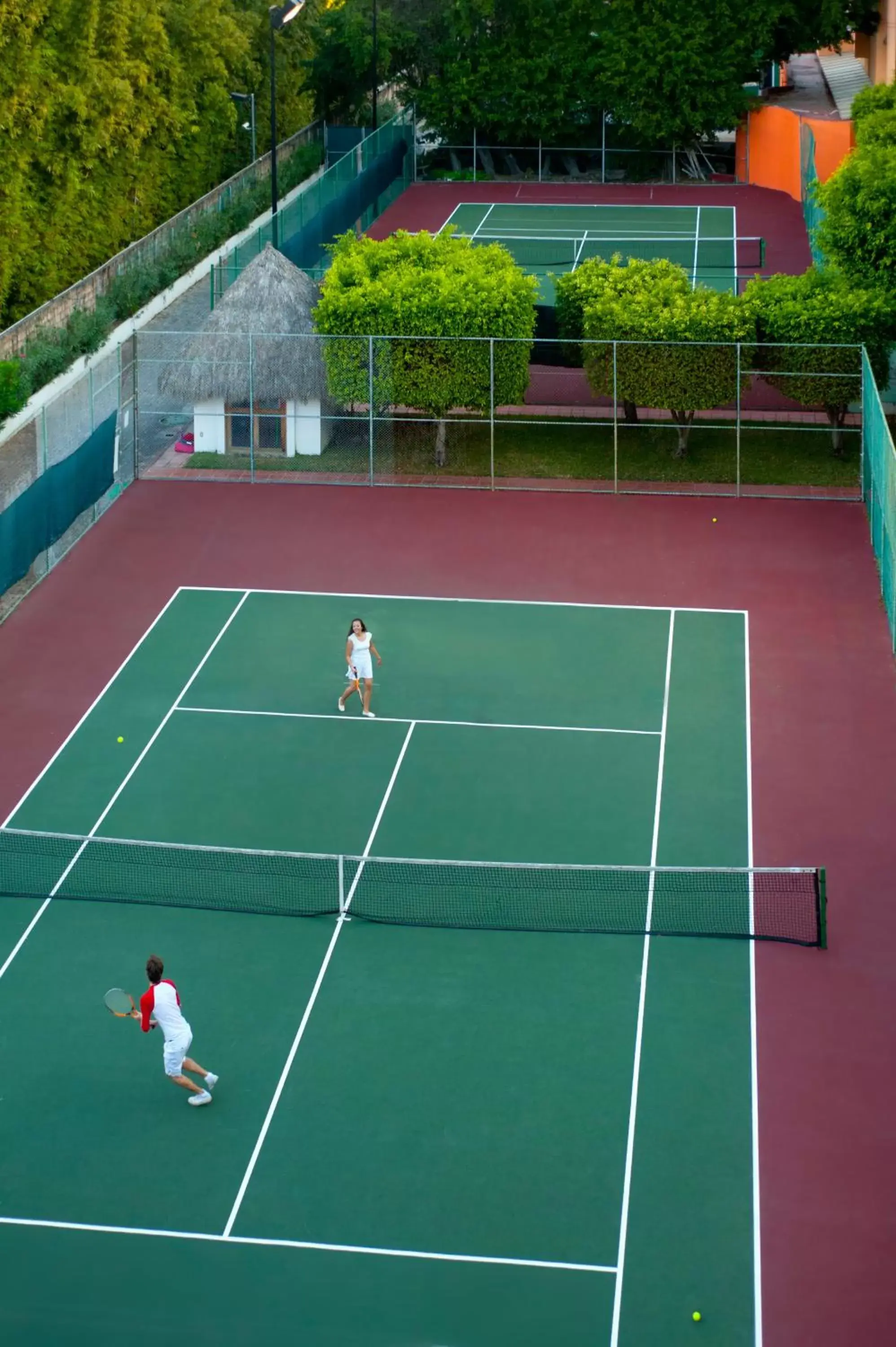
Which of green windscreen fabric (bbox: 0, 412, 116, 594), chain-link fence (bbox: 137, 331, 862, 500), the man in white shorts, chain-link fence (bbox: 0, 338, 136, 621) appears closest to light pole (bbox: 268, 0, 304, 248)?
chain-link fence (bbox: 0, 338, 136, 621)

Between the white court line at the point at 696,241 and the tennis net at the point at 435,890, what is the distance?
72.3 ft

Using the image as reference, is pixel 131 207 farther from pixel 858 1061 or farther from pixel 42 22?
pixel 858 1061

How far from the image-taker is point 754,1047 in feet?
53.5

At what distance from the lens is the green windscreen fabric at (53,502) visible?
26.1 meters

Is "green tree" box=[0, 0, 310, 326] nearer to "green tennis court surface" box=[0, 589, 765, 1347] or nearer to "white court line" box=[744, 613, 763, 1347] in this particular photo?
"green tennis court surface" box=[0, 589, 765, 1347]

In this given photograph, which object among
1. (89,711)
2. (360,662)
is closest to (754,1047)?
(360,662)

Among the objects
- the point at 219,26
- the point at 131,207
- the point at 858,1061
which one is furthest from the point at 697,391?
the point at 219,26

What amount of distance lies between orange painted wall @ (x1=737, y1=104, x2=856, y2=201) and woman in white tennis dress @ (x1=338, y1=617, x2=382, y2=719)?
29383 millimetres

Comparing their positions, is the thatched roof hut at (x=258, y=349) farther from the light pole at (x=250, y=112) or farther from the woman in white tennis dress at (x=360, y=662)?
the light pole at (x=250, y=112)

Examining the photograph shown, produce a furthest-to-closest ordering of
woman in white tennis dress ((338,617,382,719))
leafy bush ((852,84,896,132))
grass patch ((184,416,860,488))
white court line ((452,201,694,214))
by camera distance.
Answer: white court line ((452,201,694,214)) → leafy bush ((852,84,896,132)) → grass patch ((184,416,860,488)) → woman in white tennis dress ((338,617,382,719))

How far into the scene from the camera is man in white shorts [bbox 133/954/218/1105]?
14.9 metres

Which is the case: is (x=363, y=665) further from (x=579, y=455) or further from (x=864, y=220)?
(x=864, y=220)

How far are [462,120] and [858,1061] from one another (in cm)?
4371

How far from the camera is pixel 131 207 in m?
48.4
